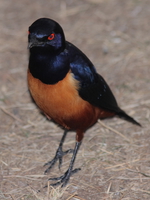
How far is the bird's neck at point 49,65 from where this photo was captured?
4.32m

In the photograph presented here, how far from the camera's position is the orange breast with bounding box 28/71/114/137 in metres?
4.45

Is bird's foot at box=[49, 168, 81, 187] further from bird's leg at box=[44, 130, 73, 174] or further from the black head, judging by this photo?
the black head

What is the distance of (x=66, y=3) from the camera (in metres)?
8.51

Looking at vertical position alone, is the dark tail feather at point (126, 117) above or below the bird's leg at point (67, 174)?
above

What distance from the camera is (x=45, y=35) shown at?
163 inches

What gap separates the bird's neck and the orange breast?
7 cm

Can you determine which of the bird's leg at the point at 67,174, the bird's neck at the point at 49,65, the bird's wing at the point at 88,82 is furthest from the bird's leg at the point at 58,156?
the bird's neck at the point at 49,65

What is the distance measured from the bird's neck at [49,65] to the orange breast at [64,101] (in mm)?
74

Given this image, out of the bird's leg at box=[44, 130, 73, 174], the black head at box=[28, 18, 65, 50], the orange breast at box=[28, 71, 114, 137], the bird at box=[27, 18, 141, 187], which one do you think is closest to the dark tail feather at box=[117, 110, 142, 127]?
the bird at box=[27, 18, 141, 187]

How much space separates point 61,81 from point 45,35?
0.58 meters

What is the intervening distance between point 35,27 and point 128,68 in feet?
9.53

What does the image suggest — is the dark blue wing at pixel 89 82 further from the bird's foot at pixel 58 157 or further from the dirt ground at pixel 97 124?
the bird's foot at pixel 58 157

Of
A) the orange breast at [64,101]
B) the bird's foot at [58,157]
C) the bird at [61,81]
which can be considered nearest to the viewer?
the bird at [61,81]

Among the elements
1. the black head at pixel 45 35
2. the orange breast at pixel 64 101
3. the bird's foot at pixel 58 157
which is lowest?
the bird's foot at pixel 58 157
